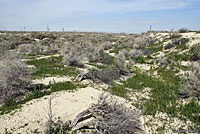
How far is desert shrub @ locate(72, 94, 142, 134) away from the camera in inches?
224

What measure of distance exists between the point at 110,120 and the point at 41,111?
3.51 meters

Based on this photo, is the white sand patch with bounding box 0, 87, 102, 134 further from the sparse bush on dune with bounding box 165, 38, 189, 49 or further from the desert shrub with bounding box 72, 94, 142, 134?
the sparse bush on dune with bounding box 165, 38, 189, 49

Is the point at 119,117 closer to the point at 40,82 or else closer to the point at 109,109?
the point at 109,109

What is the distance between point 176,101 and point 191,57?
9.69 m

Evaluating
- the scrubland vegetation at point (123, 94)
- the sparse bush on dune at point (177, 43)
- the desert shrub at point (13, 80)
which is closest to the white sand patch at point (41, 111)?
the scrubland vegetation at point (123, 94)

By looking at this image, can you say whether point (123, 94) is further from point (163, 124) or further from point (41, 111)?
point (41, 111)

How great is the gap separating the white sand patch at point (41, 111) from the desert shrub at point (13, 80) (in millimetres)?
1540

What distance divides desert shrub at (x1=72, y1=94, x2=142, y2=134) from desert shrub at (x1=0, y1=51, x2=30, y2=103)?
4.66 meters

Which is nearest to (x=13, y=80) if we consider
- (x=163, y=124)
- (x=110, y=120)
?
(x=110, y=120)

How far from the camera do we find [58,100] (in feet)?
27.8

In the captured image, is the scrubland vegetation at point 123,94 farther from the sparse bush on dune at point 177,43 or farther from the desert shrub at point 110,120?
the sparse bush on dune at point 177,43

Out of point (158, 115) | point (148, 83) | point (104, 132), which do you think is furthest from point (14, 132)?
point (148, 83)

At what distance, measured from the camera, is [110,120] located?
19.7ft

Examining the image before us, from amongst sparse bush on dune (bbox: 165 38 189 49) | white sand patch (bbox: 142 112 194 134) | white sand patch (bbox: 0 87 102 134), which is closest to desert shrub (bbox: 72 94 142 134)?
white sand patch (bbox: 142 112 194 134)
